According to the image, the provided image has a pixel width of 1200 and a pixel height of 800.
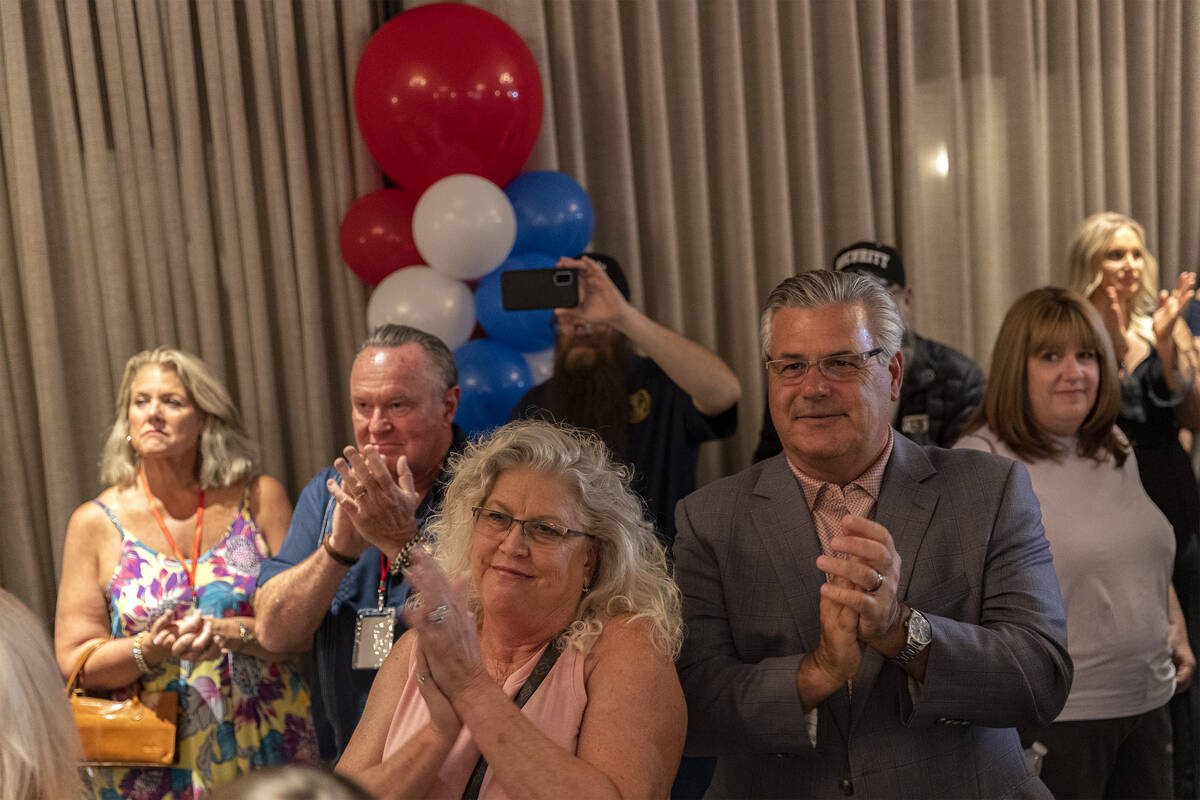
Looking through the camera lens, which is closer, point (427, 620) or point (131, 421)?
point (427, 620)

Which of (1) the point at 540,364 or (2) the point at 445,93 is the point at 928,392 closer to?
(1) the point at 540,364

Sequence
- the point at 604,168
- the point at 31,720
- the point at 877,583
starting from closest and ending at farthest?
1. the point at 31,720
2. the point at 877,583
3. the point at 604,168

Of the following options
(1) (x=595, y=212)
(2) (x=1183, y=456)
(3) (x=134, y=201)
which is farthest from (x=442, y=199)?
(2) (x=1183, y=456)

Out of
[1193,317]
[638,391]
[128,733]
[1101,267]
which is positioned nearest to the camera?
[128,733]

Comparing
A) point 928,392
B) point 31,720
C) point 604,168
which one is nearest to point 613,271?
point 604,168

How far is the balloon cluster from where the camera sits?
3211 mm

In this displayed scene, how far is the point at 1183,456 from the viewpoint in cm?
339

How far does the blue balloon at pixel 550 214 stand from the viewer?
343 cm

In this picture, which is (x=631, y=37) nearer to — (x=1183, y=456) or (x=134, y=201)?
(x=134, y=201)

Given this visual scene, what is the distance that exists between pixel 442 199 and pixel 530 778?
2019 mm

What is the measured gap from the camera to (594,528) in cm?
194

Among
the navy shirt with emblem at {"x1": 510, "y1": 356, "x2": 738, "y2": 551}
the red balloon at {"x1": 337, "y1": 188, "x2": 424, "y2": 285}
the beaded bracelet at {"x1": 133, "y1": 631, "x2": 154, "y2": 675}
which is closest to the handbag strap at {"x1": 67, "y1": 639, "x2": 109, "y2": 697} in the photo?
the beaded bracelet at {"x1": 133, "y1": 631, "x2": 154, "y2": 675}

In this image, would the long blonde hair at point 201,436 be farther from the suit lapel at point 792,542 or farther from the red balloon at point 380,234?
the suit lapel at point 792,542

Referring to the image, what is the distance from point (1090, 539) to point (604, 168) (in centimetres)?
217
